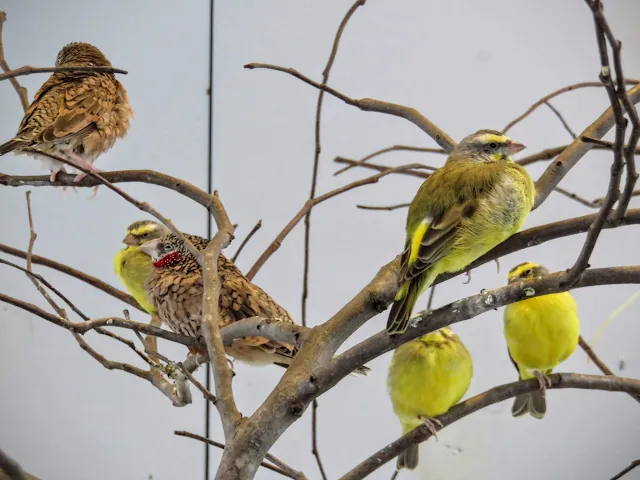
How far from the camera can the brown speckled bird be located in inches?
57.1

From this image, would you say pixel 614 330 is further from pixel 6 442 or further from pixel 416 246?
pixel 6 442

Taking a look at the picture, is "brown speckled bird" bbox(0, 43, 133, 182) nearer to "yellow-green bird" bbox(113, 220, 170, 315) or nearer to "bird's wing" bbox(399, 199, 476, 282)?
"yellow-green bird" bbox(113, 220, 170, 315)

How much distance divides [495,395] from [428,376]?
0.22 m

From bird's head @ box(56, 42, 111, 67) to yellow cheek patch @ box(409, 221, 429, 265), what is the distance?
100 cm

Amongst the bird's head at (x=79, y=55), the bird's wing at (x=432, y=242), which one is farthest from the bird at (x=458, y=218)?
the bird's head at (x=79, y=55)

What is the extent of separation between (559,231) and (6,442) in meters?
1.39

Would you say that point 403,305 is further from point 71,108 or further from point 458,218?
point 71,108

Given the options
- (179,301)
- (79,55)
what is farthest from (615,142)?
(79,55)

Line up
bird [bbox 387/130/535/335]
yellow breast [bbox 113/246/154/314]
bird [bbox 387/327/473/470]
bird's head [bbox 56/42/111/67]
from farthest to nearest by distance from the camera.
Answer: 1. bird's head [bbox 56/42/111/67]
2. yellow breast [bbox 113/246/154/314]
3. bird [bbox 387/327/473/470]
4. bird [bbox 387/130/535/335]

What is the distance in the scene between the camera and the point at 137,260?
1571 mm

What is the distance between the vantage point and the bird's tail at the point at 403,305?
2.89 ft

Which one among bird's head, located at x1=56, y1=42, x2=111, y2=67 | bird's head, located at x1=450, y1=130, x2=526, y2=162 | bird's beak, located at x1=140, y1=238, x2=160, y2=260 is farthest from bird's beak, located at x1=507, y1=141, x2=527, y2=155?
bird's head, located at x1=56, y1=42, x2=111, y2=67

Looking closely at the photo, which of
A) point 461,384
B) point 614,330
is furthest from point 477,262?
point 614,330

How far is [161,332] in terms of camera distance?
0.98 m
